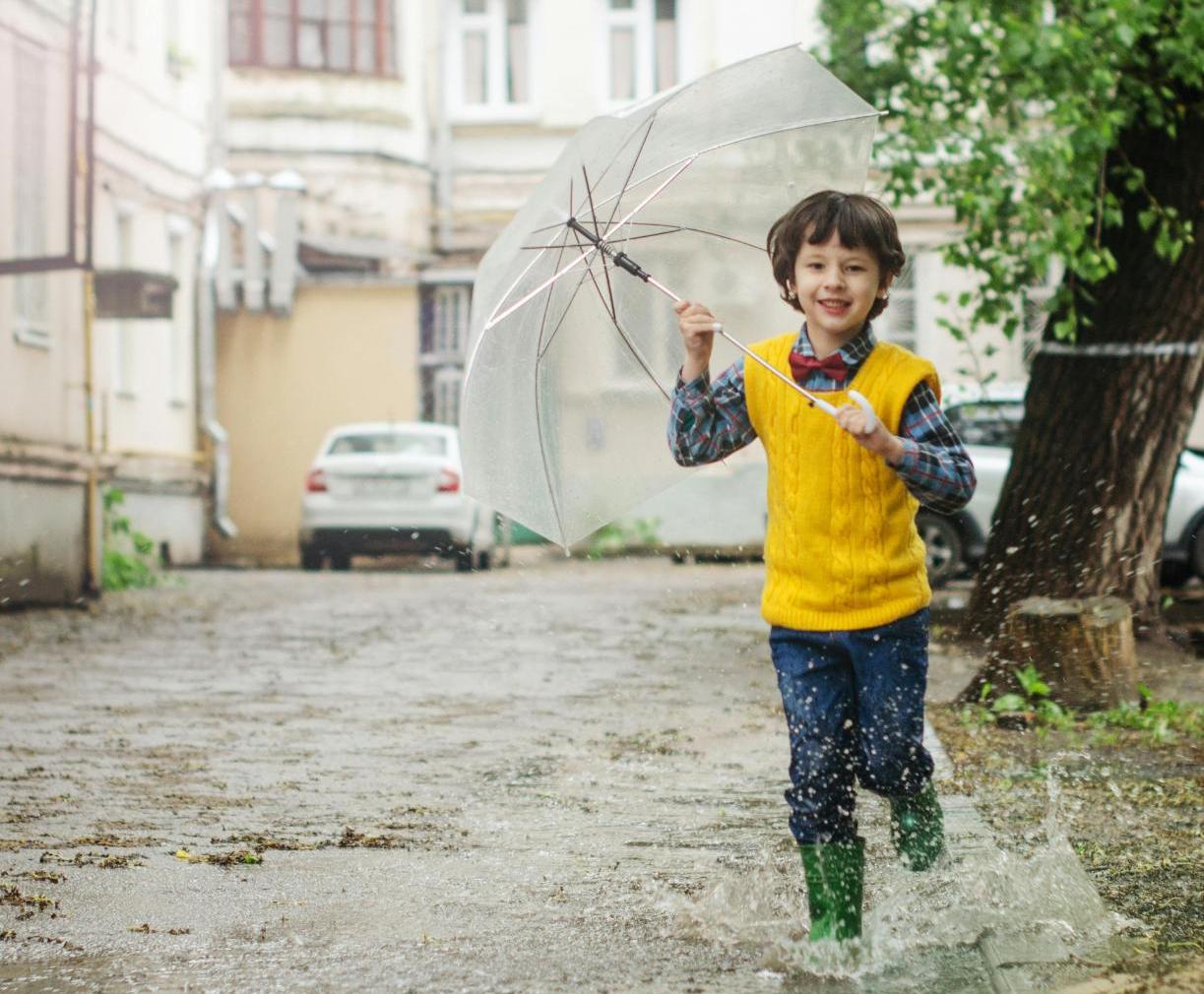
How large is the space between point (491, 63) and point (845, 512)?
1027 inches

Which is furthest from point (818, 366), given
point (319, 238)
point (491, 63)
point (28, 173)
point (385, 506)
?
point (491, 63)

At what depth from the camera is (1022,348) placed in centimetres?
2586

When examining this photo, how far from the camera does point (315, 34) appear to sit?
27.9 meters

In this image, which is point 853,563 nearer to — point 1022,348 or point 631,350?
point 631,350

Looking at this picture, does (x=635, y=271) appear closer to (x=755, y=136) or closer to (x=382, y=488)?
(x=755, y=136)

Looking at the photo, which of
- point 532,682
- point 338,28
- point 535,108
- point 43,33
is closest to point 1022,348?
point 535,108

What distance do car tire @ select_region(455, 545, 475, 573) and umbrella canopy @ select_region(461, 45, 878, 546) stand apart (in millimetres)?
16002

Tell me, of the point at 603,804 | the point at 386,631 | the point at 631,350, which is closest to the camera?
the point at 631,350

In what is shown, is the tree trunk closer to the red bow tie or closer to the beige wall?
the red bow tie

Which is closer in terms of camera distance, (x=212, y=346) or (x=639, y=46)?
(x=212, y=346)

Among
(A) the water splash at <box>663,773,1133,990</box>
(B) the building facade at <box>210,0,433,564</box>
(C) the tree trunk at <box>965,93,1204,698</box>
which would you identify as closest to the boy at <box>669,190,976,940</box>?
(A) the water splash at <box>663,773,1133,990</box>

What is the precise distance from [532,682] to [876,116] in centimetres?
550

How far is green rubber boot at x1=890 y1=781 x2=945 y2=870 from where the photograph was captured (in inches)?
180

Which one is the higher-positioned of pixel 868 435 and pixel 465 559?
pixel 868 435
